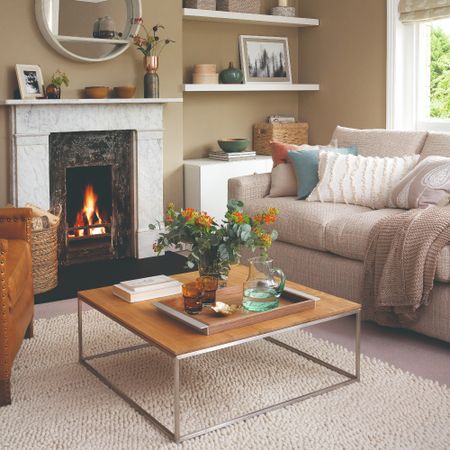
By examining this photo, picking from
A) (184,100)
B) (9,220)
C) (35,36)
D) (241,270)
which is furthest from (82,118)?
(241,270)

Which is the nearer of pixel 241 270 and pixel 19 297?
Answer: pixel 19 297

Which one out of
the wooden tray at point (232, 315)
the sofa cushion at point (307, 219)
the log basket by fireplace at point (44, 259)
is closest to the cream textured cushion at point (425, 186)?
the sofa cushion at point (307, 219)

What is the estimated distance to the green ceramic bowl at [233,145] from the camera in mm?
5715

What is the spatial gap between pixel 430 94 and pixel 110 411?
3.94 meters

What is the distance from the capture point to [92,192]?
17.0ft

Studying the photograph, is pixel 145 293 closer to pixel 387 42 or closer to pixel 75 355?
pixel 75 355

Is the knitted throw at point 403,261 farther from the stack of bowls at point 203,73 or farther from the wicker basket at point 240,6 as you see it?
the wicker basket at point 240,6

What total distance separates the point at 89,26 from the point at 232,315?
3.01 meters

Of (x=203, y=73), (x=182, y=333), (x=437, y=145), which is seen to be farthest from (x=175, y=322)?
(x=203, y=73)

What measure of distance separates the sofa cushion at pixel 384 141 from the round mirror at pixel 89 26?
1682 mm

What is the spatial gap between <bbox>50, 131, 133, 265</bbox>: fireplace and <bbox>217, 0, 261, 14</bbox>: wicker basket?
4.58ft

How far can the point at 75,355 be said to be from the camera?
3.21 metres

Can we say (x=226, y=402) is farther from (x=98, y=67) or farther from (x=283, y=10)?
(x=283, y=10)

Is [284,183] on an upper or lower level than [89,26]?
lower
